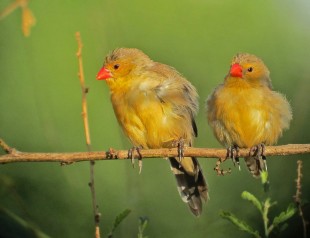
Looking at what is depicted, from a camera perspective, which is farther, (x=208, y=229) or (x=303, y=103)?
(x=303, y=103)

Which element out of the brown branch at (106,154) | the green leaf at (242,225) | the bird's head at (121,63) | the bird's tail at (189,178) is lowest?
the bird's tail at (189,178)

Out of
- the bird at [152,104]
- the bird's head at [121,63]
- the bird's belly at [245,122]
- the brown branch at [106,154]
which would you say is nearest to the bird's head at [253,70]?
the bird's belly at [245,122]

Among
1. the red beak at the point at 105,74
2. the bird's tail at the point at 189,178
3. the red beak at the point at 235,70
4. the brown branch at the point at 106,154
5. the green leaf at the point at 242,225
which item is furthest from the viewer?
the red beak at the point at 105,74

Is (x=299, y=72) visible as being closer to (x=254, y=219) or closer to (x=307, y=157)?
(x=307, y=157)

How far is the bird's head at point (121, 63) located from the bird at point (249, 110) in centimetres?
50

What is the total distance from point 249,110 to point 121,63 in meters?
0.85

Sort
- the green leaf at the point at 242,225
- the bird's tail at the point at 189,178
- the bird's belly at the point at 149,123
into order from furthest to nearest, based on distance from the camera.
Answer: the bird's belly at the point at 149,123
the bird's tail at the point at 189,178
the green leaf at the point at 242,225

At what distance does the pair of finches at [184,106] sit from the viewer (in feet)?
10.7

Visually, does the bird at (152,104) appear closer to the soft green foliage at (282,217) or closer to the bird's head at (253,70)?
the bird's head at (253,70)

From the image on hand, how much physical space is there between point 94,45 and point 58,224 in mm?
995

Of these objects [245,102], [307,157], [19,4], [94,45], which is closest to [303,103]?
[307,157]

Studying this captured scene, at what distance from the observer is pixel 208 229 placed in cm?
153

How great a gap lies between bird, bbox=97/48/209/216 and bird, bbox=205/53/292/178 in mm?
176

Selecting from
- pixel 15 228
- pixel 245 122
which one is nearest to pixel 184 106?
pixel 245 122
